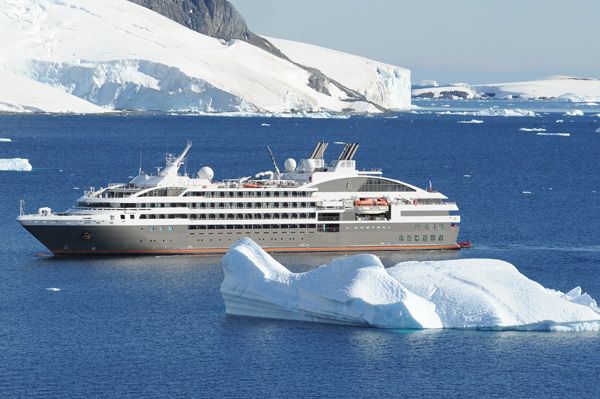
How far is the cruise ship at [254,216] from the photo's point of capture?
189 feet

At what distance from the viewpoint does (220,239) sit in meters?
59.3

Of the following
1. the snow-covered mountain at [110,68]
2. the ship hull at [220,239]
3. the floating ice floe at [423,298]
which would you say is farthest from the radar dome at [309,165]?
the snow-covered mountain at [110,68]

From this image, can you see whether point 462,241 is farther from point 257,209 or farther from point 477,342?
point 477,342

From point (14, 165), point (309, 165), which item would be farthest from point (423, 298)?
point (14, 165)

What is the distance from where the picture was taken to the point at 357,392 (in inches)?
1382

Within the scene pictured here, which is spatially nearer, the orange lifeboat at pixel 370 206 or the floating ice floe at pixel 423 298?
the floating ice floe at pixel 423 298

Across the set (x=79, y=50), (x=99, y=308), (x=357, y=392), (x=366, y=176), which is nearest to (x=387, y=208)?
(x=366, y=176)

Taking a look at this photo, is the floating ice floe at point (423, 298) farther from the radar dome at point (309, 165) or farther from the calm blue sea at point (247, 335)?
the radar dome at point (309, 165)

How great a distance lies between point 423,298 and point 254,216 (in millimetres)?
20104

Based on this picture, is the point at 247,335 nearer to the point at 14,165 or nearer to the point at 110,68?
the point at 14,165

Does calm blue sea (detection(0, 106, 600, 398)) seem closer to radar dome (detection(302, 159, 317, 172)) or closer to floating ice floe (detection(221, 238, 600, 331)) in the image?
floating ice floe (detection(221, 238, 600, 331))

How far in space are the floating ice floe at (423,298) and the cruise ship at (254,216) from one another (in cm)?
1660

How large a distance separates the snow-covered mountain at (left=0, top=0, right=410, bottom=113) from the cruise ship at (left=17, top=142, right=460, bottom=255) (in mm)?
107628

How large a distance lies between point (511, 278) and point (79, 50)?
5560 inches
